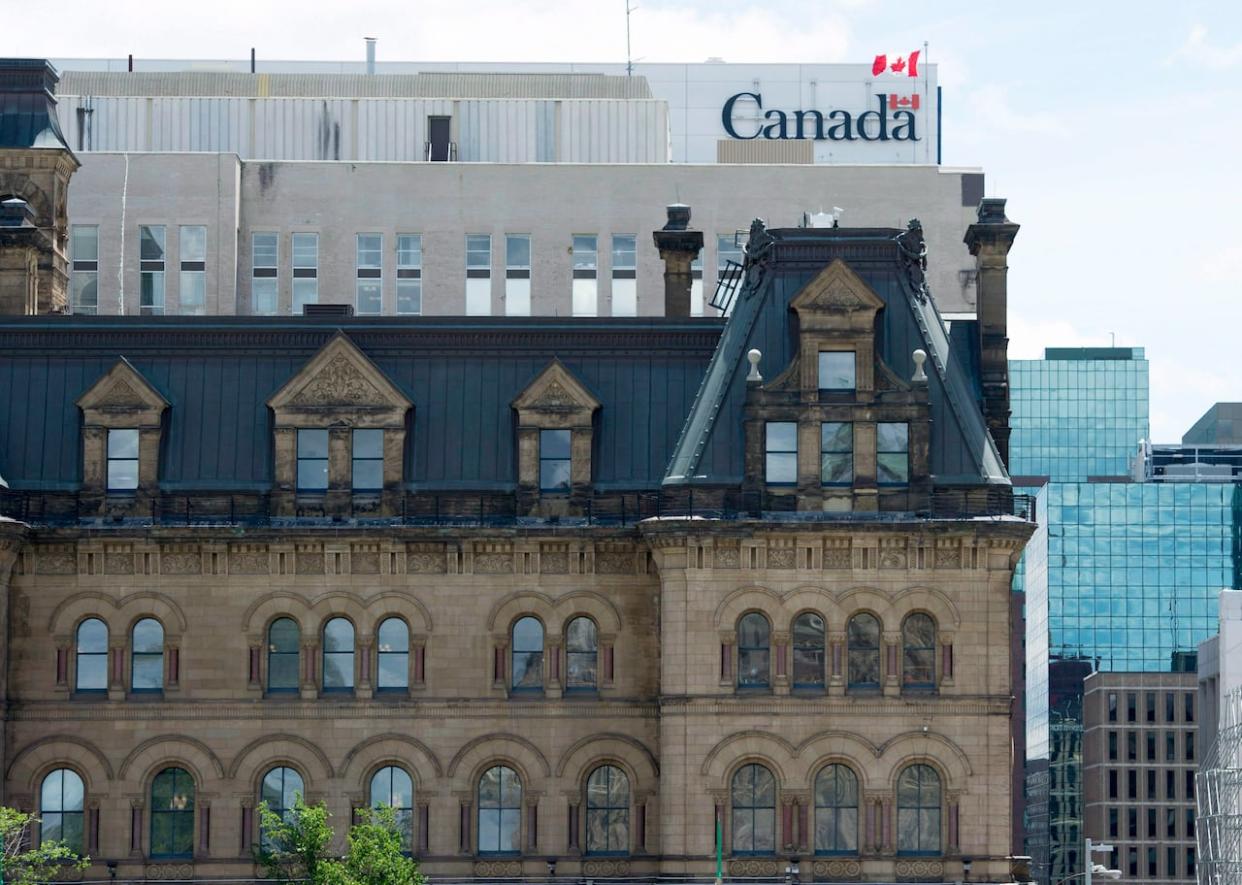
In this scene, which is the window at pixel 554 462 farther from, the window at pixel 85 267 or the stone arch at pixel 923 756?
the window at pixel 85 267

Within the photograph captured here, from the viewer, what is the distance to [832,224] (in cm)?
8050

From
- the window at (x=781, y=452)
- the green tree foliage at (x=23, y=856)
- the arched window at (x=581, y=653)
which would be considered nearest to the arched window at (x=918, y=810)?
the window at (x=781, y=452)

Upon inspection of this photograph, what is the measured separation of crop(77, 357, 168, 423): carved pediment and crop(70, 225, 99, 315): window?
115 feet

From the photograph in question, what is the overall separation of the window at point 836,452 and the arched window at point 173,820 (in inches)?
713

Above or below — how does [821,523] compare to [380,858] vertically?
above

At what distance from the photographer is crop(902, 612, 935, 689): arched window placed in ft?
240

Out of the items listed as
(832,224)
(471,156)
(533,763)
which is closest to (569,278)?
(471,156)

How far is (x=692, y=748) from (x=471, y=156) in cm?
5173

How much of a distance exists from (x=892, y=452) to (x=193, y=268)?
4421 centimetres

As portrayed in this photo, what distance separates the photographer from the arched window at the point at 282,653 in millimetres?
75250

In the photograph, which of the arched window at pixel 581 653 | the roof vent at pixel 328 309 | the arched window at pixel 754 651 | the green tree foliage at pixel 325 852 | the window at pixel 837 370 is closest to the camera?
the green tree foliage at pixel 325 852

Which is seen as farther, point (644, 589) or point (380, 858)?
point (644, 589)

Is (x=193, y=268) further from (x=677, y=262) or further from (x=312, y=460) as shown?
(x=312, y=460)

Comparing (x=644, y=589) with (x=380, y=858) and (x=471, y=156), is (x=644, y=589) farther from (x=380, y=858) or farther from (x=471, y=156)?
(x=471, y=156)
